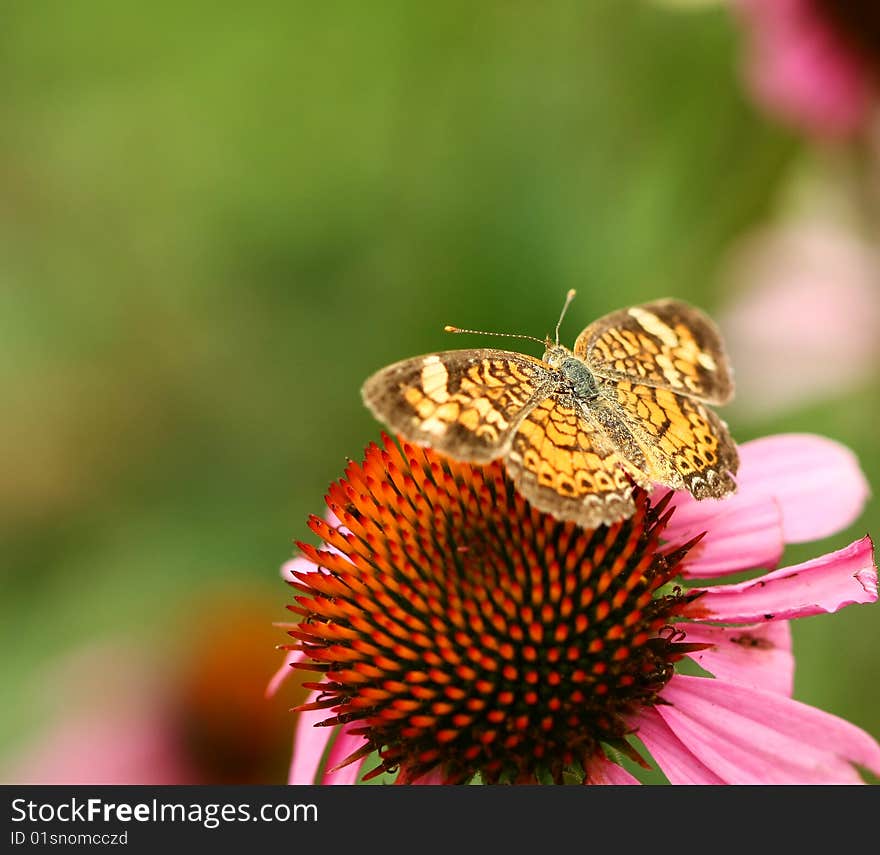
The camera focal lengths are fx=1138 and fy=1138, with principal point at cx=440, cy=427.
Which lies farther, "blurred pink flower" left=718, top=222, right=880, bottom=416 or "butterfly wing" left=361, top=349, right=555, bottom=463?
"blurred pink flower" left=718, top=222, right=880, bottom=416

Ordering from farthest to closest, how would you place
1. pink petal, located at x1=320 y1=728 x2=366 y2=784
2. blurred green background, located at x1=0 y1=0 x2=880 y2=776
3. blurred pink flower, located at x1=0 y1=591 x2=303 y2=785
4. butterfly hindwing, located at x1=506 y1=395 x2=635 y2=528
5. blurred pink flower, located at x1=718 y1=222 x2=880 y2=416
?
blurred pink flower, located at x1=718 y1=222 x2=880 y2=416
blurred green background, located at x1=0 y1=0 x2=880 y2=776
blurred pink flower, located at x1=0 y1=591 x2=303 y2=785
pink petal, located at x1=320 y1=728 x2=366 y2=784
butterfly hindwing, located at x1=506 y1=395 x2=635 y2=528

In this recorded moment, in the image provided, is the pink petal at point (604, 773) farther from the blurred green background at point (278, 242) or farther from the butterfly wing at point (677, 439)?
the blurred green background at point (278, 242)

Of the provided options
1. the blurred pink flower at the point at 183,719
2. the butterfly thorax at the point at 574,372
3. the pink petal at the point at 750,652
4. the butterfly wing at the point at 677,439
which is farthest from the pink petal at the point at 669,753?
the blurred pink flower at the point at 183,719

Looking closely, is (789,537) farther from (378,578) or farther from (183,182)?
(183,182)

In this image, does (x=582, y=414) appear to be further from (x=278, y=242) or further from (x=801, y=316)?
(x=278, y=242)

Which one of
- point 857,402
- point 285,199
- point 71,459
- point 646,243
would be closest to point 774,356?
point 857,402

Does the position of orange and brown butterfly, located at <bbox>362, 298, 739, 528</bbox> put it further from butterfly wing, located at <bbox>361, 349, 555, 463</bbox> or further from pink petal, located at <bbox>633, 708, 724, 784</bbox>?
pink petal, located at <bbox>633, 708, 724, 784</bbox>

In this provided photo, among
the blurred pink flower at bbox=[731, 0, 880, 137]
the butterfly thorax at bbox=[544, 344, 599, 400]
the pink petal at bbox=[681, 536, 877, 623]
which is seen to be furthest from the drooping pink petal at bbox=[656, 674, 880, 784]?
the blurred pink flower at bbox=[731, 0, 880, 137]

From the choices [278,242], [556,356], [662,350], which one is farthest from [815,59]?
[556,356]
